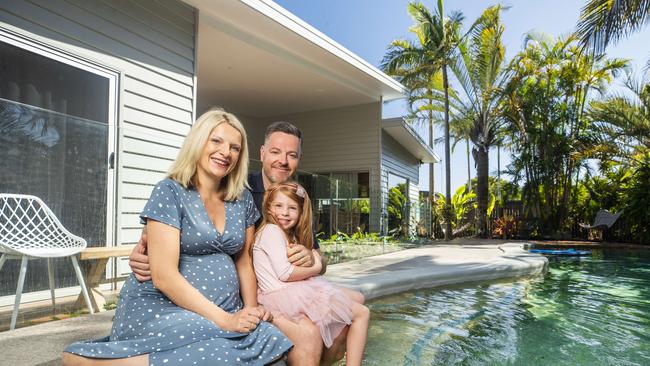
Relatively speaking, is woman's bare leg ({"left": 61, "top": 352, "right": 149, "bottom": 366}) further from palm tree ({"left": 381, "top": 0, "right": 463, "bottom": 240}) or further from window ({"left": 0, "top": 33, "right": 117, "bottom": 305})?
palm tree ({"left": 381, "top": 0, "right": 463, "bottom": 240})

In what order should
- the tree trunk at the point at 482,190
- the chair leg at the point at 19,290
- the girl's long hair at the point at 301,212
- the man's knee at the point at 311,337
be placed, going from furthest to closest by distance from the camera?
the tree trunk at the point at 482,190, the chair leg at the point at 19,290, the girl's long hair at the point at 301,212, the man's knee at the point at 311,337

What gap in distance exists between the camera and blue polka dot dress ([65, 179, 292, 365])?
4.08 ft

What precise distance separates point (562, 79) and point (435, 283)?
481 inches

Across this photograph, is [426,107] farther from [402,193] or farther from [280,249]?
[280,249]

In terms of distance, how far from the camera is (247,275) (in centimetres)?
169

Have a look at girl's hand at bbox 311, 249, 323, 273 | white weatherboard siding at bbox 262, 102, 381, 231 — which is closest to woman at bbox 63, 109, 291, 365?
girl's hand at bbox 311, 249, 323, 273

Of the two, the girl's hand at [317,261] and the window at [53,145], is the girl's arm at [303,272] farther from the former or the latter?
the window at [53,145]

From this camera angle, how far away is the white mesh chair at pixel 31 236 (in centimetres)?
262

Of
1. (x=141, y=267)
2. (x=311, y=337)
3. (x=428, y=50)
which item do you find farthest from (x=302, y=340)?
(x=428, y=50)

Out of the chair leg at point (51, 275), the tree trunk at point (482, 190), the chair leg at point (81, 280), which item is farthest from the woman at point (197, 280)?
the tree trunk at point (482, 190)

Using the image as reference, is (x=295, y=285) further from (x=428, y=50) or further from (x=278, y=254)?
(x=428, y=50)

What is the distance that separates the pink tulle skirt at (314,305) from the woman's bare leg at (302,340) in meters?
0.03

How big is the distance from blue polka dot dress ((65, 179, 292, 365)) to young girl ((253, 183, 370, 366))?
Answer: 16 cm

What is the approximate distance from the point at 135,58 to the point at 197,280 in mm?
4372
